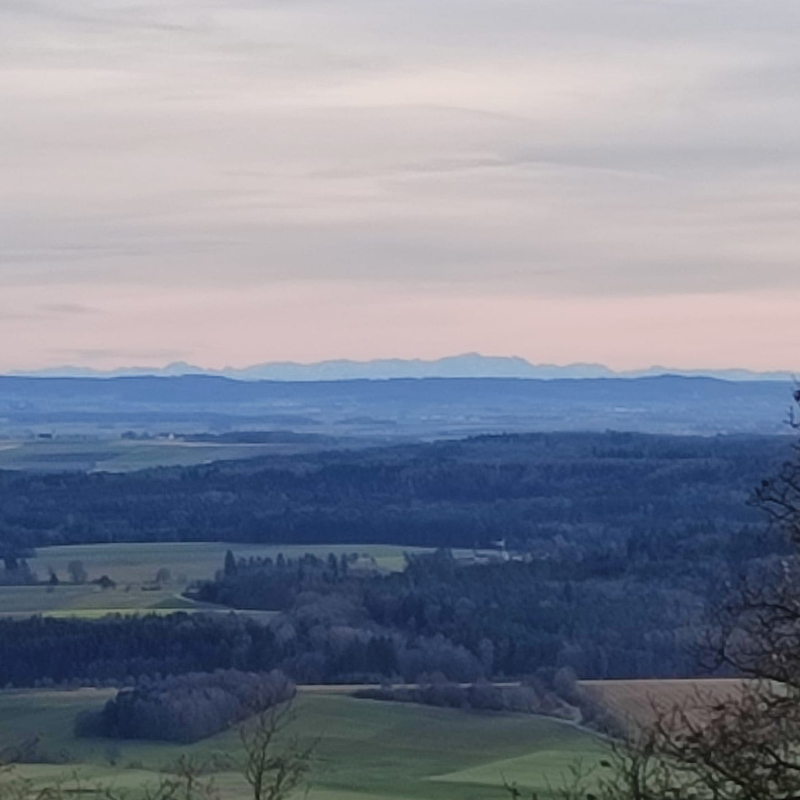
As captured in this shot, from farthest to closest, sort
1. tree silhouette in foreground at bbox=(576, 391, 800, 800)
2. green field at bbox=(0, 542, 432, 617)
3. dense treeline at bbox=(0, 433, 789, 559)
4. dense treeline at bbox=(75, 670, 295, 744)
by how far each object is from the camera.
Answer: dense treeline at bbox=(0, 433, 789, 559) → green field at bbox=(0, 542, 432, 617) → dense treeline at bbox=(75, 670, 295, 744) → tree silhouette in foreground at bbox=(576, 391, 800, 800)

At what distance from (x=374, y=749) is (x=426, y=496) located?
76567 millimetres

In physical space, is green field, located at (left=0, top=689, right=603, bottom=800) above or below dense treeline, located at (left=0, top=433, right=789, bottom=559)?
below

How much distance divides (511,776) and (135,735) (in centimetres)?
1591

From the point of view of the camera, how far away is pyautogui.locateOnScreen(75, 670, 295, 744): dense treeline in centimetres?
5394

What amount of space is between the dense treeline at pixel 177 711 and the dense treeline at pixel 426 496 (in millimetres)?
32876

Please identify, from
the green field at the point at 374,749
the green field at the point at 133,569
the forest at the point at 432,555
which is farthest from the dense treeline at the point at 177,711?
the green field at the point at 133,569

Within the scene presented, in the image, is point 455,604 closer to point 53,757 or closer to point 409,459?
point 53,757

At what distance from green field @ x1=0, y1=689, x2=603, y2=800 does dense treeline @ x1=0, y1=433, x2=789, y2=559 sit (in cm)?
3391

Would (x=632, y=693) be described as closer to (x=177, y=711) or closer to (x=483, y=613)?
(x=177, y=711)

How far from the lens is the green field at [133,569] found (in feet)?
269

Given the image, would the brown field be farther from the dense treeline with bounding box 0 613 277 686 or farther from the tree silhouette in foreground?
the tree silhouette in foreground

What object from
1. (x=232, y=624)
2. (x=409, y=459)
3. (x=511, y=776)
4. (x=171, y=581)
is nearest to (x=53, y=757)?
(x=511, y=776)

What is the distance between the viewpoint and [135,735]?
55.0m

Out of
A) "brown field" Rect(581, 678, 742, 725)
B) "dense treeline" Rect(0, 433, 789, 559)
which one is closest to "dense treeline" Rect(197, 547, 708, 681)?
"brown field" Rect(581, 678, 742, 725)
